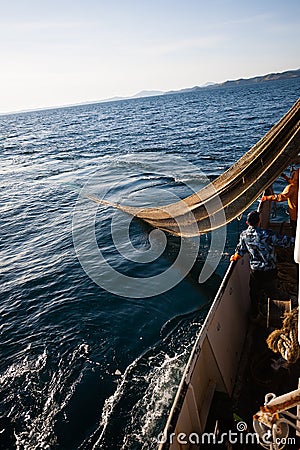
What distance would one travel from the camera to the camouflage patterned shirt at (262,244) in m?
5.29

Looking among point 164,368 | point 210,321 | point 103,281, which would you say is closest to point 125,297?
point 103,281

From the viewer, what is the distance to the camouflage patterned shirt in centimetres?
529

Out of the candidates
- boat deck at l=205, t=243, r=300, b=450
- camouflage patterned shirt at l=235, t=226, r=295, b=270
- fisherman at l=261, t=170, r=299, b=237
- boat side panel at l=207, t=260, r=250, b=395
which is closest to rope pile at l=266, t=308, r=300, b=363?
boat side panel at l=207, t=260, r=250, b=395

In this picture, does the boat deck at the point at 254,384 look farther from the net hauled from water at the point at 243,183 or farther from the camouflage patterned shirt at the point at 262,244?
the net hauled from water at the point at 243,183

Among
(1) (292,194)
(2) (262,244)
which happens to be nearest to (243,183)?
(1) (292,194)

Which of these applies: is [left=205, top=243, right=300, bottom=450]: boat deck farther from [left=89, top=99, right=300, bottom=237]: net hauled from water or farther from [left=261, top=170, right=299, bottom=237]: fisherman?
[left=89, top=99, right=300, bottom=237]: net hauled from water

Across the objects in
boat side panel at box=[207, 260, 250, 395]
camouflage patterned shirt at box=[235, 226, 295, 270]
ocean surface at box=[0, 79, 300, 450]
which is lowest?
ocean surface at box=[0, 79, 300, 450]

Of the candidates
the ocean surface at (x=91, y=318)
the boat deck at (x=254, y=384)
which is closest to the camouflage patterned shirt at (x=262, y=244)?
the boat deck at (x=254, y=384)

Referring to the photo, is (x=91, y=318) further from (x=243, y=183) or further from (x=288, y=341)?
(x=288, y=341)

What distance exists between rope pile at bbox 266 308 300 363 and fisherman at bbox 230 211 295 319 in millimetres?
1477

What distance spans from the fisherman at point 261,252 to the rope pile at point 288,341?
1.48m

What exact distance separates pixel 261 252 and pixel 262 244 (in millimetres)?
143

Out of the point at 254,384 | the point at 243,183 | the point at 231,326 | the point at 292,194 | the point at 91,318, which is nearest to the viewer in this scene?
the point at 254,384

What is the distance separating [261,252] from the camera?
5.43m
